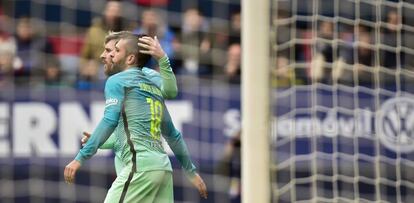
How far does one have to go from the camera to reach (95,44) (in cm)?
780

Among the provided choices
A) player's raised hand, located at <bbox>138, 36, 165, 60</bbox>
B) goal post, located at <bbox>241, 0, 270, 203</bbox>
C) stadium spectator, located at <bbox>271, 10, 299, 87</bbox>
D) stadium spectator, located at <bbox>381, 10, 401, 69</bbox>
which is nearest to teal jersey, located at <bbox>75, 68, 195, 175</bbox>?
player's raised hand, located at <bbox>138, 36, 165, 60</bbox>

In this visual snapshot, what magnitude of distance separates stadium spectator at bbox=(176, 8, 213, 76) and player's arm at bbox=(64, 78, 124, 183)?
11.8 ft

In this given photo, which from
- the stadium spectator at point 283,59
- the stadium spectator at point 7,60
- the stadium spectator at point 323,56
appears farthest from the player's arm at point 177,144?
the stadium spectator at point 7,60

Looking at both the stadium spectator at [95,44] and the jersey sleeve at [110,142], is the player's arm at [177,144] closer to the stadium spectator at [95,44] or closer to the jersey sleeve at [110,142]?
the jersey sleeve at [110,142]

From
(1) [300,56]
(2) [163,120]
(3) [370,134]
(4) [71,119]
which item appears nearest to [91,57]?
(4) [71,119]

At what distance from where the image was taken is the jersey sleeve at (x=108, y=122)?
4.23m

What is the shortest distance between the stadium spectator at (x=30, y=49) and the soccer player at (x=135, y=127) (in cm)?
363

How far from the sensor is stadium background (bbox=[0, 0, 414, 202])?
24.6 ft

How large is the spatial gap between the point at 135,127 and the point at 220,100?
371 cm

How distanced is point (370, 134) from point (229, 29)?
3.71 feet

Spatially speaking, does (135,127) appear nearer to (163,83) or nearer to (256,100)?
(163,83)

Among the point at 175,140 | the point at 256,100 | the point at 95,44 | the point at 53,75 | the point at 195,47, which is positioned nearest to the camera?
the point at 175,140

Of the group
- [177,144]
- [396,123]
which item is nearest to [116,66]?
[177,144]

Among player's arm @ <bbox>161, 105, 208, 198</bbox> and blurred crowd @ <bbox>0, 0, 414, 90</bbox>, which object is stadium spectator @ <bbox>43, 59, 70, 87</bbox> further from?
player's arm @ <bbox>161, 105, 208, 198</bbox>
